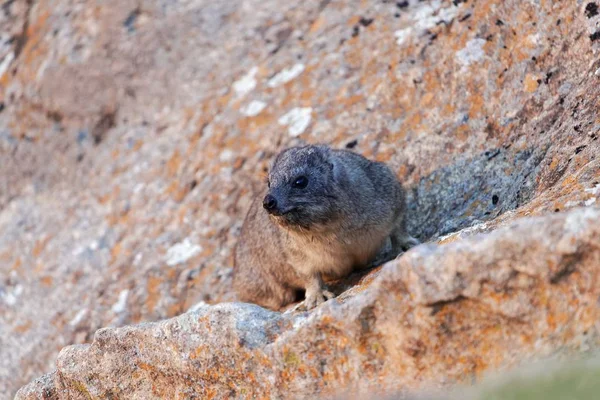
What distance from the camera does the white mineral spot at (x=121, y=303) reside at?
9.84m

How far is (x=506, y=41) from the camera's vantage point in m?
8.70

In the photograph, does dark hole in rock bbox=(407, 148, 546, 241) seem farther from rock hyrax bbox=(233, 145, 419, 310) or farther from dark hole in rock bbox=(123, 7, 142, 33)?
dark hole in rock bbox=(123, 7, 142, 33)

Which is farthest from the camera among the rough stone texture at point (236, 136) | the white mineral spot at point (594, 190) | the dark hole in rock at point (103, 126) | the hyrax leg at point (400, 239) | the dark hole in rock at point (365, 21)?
the dark hole in rock at point (103, 126)

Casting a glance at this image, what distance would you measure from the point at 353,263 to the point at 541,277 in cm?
406

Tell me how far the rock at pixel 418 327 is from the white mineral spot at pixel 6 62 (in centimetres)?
832

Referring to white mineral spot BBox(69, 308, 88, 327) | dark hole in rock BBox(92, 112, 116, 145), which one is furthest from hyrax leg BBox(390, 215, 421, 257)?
dark hole in rock BBox(92, 112, 116, 145)

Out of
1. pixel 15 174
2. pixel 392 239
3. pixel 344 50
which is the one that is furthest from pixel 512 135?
pixel 15 174

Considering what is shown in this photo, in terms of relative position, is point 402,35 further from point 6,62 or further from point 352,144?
point 6,62

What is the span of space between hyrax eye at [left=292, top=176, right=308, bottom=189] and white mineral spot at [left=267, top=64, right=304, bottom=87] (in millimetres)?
3022

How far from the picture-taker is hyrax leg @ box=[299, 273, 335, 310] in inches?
316

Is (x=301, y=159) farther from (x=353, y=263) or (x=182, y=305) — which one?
(x=182, y=305)

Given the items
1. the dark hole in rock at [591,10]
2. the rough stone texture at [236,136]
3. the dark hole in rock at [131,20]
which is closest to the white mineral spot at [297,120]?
the rough stone texture at [236,136]

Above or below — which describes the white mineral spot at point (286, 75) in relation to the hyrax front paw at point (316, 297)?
above

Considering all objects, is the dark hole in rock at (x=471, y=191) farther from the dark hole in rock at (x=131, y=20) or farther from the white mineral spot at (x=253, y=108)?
the dark hole in rock at (x=131, y=20)
